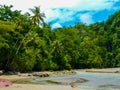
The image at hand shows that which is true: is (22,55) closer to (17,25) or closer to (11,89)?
(17,25)

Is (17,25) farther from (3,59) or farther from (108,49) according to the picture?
(108,49)

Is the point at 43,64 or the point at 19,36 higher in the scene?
the point at 19,36

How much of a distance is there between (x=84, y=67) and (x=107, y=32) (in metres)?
44.9

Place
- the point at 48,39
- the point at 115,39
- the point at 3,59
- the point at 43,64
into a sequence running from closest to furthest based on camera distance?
the point at 3,59
the point at 43,64
the point at 48,39
the point at 115,39

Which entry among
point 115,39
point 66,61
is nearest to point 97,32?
point 115,39

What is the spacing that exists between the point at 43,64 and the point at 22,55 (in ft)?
38.8

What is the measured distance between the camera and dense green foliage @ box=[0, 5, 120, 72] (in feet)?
210

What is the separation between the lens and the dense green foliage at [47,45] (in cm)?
6388

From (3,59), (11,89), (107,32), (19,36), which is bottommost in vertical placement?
(11,89)

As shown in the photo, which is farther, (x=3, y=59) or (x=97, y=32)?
(x=97, y=32)

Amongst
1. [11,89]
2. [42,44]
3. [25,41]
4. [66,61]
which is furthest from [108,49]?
[11,89]

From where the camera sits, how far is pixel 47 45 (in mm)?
85875

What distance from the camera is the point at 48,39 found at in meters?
88.5

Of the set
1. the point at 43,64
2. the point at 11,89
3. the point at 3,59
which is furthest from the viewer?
the point at 43,64
